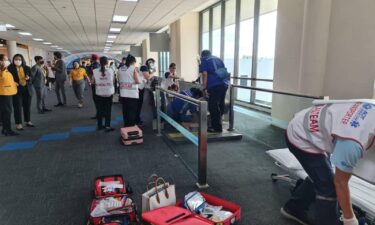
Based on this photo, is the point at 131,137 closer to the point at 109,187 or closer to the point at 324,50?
the point at 109,187

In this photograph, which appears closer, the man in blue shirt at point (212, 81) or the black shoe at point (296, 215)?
the black shoe at point (296, 215)

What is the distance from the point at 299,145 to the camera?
180cm

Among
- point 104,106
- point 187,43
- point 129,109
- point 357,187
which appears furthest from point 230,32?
point 357,187

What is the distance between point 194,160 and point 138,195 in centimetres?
113

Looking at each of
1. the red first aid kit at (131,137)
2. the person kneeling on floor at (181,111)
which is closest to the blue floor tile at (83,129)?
the red first aid kit at (131,137)

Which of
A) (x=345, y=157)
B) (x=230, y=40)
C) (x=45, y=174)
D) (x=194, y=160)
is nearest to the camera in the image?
(x=345, y=157)

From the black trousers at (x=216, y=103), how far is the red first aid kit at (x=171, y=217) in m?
2.63

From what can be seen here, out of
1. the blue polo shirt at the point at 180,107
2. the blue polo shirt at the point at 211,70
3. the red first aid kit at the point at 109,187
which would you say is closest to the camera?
the red first aid kit at the point at 109,187

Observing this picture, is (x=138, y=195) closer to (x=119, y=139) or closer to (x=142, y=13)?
(x=119, y=139)

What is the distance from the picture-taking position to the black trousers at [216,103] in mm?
4512

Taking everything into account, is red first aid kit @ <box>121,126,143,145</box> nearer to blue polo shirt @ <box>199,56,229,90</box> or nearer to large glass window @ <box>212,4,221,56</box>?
blue polo shirt @ <box>199,56,229,90</box>

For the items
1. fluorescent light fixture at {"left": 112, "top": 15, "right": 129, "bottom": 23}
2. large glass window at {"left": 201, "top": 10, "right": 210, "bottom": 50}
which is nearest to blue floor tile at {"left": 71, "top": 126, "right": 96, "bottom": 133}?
fluorescent light fixture at {"left": 112, "top": 15, "right": 129, "bottom": 23}

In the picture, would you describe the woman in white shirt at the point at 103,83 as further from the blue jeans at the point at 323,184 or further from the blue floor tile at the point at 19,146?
the blue jeans at the point at 323,184

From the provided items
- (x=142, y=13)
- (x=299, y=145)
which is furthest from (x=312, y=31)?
(x=142, y=13)
